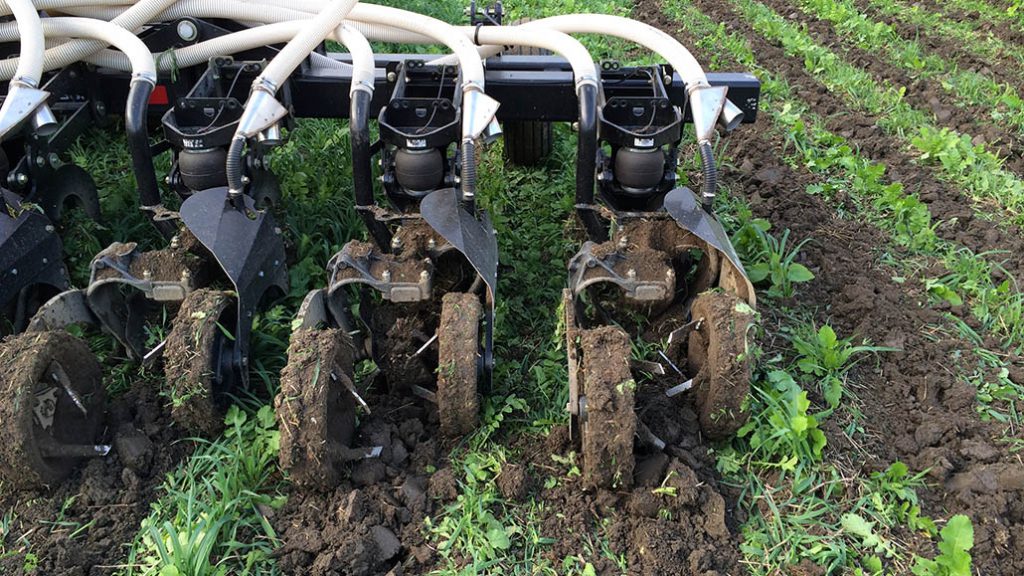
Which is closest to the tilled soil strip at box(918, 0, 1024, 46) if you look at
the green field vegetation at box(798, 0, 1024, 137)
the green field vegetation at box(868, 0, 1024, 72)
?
the green field vegetation at box(868, 0, 1024, 72)

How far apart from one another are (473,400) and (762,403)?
121 cm

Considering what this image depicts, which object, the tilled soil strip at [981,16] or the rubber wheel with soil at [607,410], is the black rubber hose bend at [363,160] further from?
the tilled soil strip at [981,16]

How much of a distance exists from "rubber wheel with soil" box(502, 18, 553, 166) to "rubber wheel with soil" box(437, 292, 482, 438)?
2260 millimetres

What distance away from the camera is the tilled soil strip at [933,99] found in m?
5.73

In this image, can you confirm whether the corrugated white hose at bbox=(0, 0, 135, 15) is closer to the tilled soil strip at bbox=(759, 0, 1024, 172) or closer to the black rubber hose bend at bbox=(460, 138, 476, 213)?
the black rubber hose bend at bbox=(460, 138, 476, 213)

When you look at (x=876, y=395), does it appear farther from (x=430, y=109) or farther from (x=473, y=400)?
(x=430, y=109)

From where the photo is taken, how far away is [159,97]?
3791 mm

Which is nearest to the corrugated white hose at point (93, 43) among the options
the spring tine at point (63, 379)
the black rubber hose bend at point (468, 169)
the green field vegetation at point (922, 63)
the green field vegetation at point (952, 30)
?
the spring tine at point (63, 379)

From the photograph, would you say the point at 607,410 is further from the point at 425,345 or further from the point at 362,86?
the point at 362,86

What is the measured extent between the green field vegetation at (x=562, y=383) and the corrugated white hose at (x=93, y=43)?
0.88m

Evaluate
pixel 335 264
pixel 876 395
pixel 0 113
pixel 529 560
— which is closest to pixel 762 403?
pixel 876 395

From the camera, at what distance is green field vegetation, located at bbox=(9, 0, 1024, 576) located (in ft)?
8.65

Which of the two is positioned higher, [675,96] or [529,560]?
[675,96]

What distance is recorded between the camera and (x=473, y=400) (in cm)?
284
